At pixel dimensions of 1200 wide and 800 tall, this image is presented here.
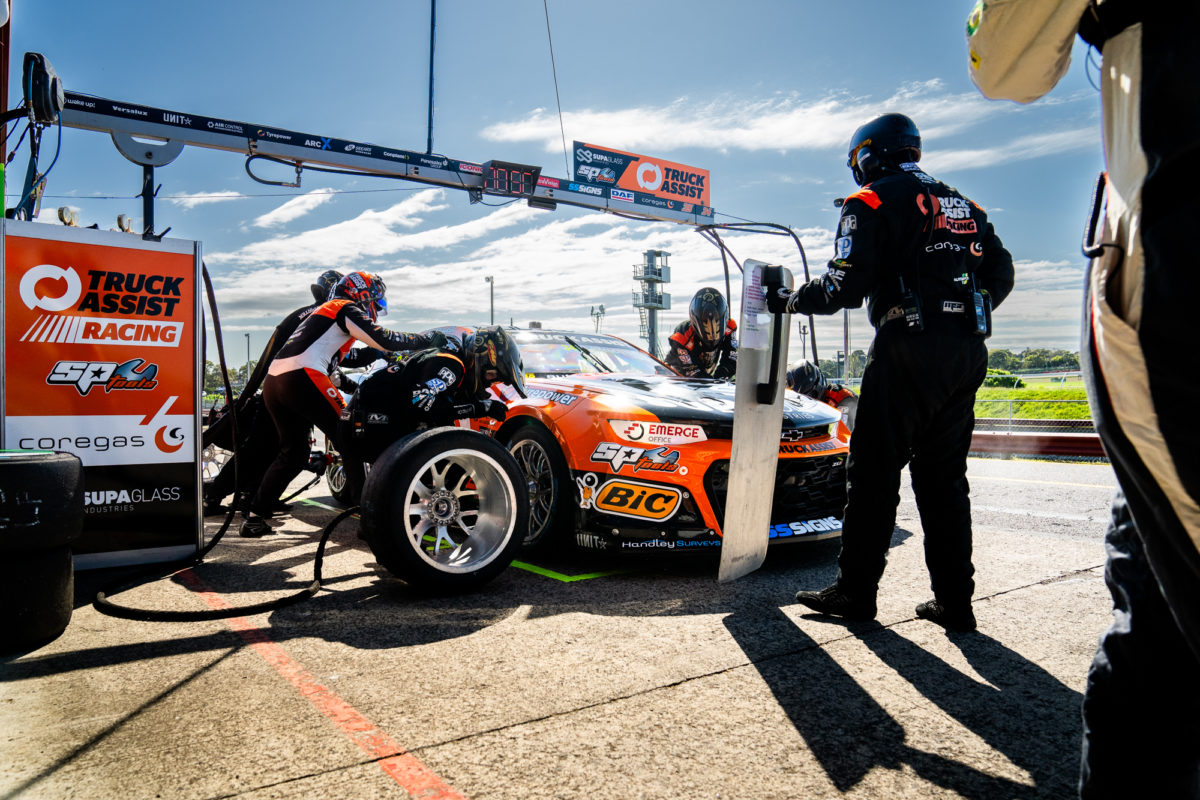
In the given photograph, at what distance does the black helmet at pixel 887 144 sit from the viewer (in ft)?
10.2

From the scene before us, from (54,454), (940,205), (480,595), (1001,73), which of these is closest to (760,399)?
(940,205)

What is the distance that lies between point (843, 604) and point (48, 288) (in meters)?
4.12

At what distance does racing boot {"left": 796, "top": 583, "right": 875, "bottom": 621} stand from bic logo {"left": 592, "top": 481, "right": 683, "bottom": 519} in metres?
0.86

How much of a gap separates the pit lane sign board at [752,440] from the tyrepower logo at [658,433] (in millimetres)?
232

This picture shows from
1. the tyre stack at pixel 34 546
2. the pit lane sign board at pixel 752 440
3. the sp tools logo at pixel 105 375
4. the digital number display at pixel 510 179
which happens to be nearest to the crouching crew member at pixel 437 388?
the sp tools logo at pixel 105 375

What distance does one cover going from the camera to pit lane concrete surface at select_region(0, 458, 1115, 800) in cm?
181

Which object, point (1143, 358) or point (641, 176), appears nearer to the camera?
point (1143, 358)

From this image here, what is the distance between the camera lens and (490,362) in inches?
172

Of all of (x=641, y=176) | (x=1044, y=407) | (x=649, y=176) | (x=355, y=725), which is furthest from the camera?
(x=649, y=176)

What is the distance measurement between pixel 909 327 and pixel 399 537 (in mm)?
2283

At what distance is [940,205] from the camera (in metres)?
2.97

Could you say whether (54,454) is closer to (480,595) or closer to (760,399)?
(480,595)

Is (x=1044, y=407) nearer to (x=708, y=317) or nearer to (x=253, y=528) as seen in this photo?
(x=708, y=317)

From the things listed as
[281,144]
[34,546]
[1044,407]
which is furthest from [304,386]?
[1044,407]
